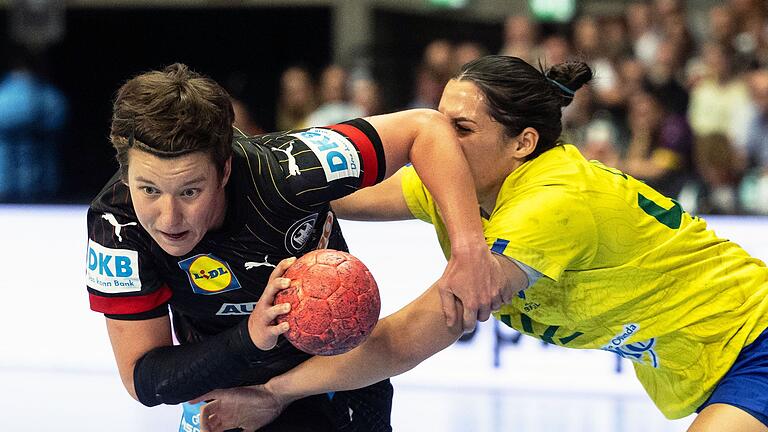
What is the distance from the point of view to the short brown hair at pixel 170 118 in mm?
2895

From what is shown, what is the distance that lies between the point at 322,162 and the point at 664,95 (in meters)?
6.36

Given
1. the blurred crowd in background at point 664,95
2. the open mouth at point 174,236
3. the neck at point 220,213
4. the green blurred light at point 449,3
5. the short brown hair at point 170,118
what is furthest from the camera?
the green blurred light at point 449,3

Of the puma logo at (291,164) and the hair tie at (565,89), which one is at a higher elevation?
the hair tie at (565,89)

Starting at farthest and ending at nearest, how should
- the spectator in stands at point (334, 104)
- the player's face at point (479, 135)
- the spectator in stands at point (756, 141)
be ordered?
the spectator in stands at point (334, 104) → the spectator in stands at point (756, 141) → the player's face at point (479, 135)

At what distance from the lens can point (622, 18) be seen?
9898 mm

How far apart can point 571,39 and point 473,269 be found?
7508 millimetres

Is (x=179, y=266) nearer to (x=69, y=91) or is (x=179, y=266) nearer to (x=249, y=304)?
(x=249, y=304)

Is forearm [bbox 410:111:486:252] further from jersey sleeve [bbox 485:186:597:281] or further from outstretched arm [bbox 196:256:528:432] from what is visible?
outstretched arm [bbox 196:256:528:432]

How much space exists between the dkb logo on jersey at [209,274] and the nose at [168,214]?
26 cm

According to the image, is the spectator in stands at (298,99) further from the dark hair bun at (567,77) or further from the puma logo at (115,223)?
the puma logo at (115,223)

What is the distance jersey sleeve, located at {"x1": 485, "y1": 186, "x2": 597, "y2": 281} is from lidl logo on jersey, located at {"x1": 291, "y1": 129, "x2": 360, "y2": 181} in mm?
463

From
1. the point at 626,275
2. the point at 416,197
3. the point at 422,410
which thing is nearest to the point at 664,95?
the point at 422,410

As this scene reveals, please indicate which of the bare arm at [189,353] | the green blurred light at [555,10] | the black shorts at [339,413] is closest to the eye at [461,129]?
the bare arm at [189,353]

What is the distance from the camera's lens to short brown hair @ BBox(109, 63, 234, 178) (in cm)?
289
